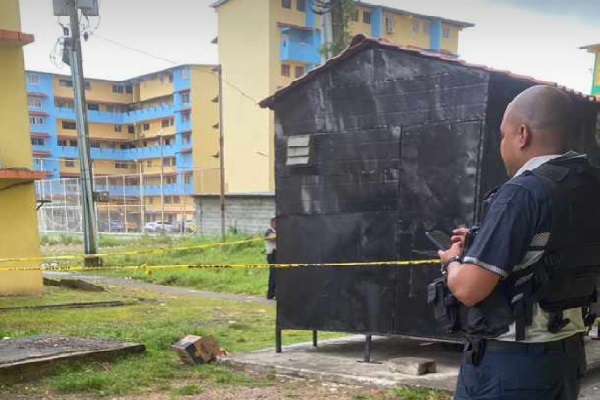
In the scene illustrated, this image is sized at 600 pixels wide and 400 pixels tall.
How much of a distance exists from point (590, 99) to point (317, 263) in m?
2.97

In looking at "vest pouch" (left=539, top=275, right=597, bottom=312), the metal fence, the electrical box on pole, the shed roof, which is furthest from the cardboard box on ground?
the metal fence

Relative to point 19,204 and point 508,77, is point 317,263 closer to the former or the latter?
point 508,77

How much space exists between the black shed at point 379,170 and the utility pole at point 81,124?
432 inches

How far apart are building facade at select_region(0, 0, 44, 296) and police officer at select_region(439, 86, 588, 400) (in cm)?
1042

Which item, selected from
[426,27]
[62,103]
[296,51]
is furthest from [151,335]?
[62,103]

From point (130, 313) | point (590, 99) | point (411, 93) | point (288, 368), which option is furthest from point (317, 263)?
point (130, 313)

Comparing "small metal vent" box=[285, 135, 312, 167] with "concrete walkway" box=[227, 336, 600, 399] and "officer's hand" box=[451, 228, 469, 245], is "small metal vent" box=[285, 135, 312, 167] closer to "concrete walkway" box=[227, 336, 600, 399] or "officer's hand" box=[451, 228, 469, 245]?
"concrete walkway" box=[227, 336, 600, 399]

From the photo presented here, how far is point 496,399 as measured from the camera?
223cm

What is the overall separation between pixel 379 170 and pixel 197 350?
8.55 ft

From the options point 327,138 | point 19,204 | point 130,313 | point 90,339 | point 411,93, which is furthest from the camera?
point 19,204

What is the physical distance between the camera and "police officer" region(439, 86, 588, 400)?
6.99 feet

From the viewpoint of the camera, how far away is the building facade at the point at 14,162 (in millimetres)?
11070

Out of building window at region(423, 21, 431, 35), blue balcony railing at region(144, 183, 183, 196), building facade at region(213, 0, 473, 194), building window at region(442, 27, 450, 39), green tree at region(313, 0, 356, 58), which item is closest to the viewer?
green tree at region(313, 0, 356, 58)

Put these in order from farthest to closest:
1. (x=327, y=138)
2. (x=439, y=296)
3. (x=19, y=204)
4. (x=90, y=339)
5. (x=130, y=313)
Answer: (x=19, y=204) → (x=130, y=313) → (x=90, y=339) → (x=327, y=138) → (x=439, y=296)
